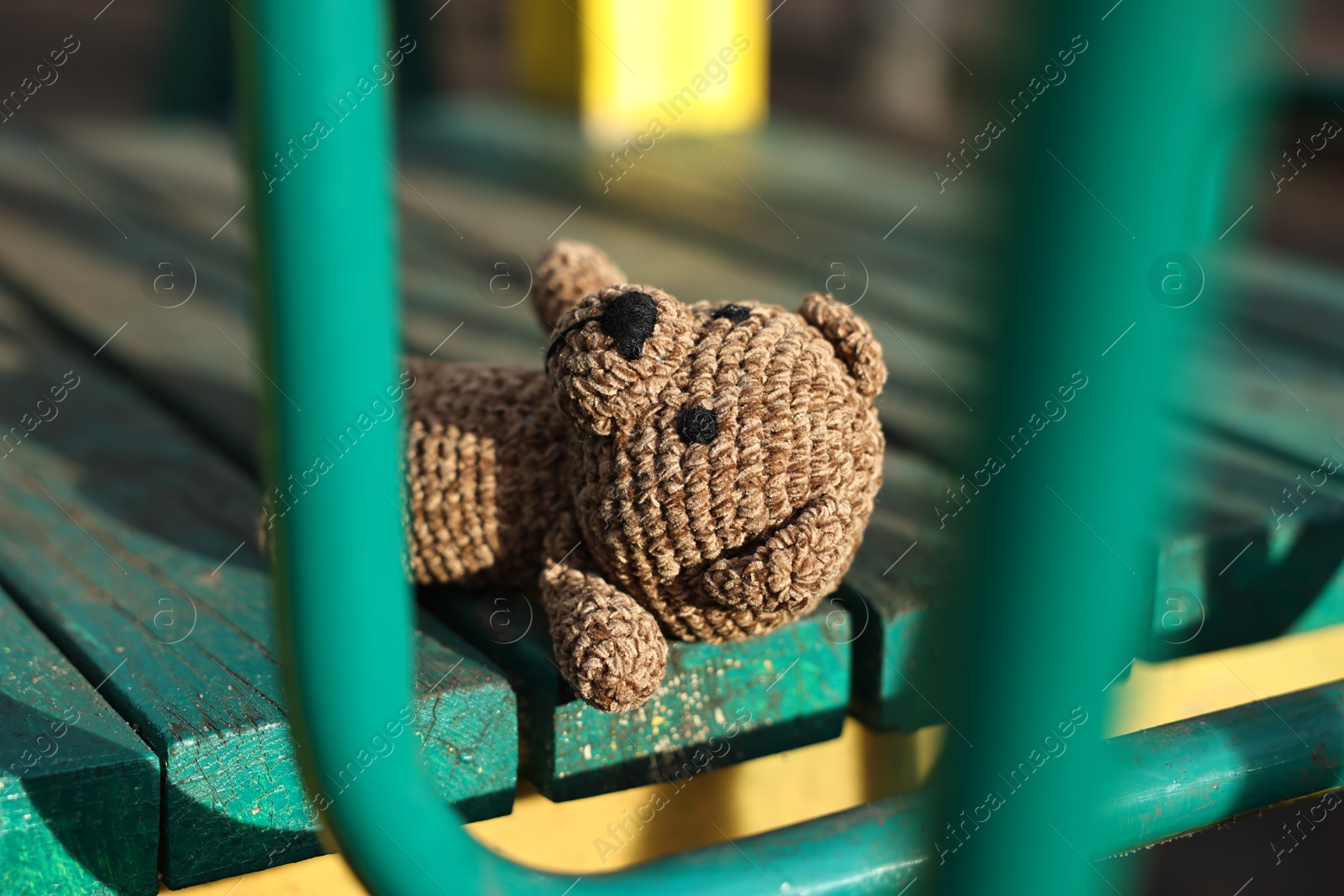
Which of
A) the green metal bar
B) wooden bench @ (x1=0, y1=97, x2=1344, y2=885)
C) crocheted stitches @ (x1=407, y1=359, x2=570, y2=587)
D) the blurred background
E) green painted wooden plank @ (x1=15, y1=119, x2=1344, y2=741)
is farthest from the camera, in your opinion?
the blurred background

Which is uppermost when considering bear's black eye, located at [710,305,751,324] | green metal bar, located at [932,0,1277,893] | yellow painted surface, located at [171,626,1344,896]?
bear's black eye, located at [710,305,751,324]

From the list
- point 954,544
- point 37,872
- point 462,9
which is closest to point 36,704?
point 37,872

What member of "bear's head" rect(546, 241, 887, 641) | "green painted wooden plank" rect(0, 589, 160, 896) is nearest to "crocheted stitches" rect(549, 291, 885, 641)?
"bear's head" rect(546, 241, 887, 641)

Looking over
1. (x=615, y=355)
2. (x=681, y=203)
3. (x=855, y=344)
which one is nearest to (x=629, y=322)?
(x=615, y=355)

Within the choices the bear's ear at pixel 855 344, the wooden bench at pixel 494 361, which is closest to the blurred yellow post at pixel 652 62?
the wooden bench at pixel 494 361

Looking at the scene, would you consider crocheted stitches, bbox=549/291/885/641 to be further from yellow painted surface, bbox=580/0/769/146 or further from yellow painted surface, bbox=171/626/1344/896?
yellow painted surface, bbox=580/0/769/146

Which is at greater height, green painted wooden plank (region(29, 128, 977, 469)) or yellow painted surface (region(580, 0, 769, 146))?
yellow painted surface (region(580, 0, 769, 146))

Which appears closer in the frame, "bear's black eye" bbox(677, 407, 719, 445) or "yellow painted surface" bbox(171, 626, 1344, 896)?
"bear's black eye" bbox(677, 407, 719, 445)
